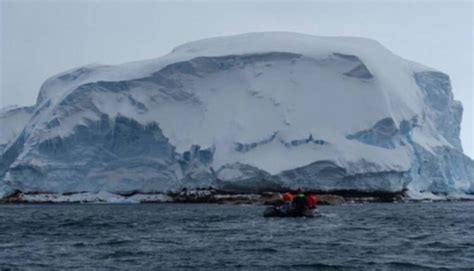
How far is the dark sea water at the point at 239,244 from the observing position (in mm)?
21703

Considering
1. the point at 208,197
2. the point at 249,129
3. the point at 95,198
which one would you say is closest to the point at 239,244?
the point at 208,197

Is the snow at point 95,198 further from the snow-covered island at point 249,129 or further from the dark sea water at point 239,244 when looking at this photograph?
the dark sea water at point 239,244

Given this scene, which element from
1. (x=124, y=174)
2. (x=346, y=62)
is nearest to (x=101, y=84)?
(x=124, y=174)

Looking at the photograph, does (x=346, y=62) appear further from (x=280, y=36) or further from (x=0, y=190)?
(x=0, y=190)

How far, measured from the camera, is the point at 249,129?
6862cm

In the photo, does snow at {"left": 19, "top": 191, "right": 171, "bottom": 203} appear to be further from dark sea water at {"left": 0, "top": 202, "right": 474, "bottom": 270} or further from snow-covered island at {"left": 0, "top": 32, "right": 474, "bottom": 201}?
dark sea water at {"left": 0, "top": 202, "right": 474, "bottom": 270}

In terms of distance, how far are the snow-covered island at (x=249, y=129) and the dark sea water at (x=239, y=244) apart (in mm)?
26036

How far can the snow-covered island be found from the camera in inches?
2557

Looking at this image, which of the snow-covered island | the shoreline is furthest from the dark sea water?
the snow-covered island

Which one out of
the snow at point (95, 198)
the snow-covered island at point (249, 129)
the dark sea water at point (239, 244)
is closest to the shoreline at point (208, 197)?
the snow at point (95, 198)

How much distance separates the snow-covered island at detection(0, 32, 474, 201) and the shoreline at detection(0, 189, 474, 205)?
17.1 inches

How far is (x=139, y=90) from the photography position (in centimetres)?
7281

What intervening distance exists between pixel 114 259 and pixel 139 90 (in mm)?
51041

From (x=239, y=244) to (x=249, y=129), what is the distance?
139 feet
